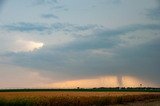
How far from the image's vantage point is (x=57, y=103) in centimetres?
4488

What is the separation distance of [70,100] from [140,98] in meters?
25.5

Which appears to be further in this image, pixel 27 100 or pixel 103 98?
pixel 103 98

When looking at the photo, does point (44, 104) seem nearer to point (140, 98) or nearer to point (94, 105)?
point (94, 105)

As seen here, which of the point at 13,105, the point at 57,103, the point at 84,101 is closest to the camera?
the point at 13,105

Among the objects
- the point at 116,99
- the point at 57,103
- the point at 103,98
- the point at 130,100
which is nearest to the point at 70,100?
the point at 57,103

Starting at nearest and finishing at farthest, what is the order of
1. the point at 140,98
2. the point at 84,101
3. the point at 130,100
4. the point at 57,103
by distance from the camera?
the point at 57,103 < the point at 84,101 < the point at 130,100 < the point at 140,98

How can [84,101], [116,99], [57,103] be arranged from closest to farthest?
1. [57,103]
2. [84,101]
3. [116,99]

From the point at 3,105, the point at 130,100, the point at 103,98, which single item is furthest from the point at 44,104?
the point at 130,100

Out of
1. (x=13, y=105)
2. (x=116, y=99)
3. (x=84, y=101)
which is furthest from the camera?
(x=116, y=99)

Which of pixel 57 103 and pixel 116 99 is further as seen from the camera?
pixel 116 99

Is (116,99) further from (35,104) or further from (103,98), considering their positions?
(35,104)

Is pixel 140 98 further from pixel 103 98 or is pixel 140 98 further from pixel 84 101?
pixel 84 101

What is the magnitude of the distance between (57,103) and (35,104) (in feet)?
Result: 11.5

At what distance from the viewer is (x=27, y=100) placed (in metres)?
42.1
